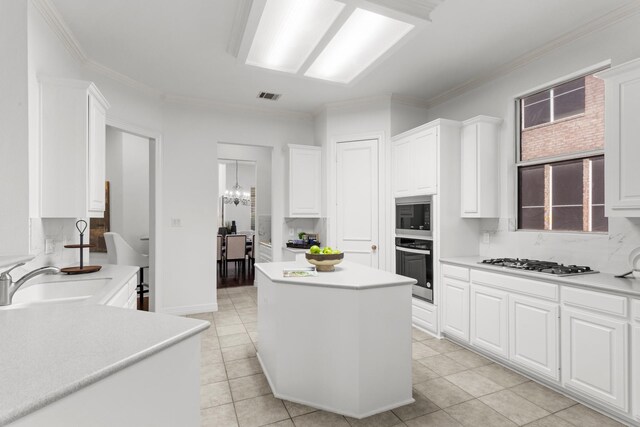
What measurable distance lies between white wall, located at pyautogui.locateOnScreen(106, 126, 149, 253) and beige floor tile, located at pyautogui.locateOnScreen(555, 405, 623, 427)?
19.6 ft

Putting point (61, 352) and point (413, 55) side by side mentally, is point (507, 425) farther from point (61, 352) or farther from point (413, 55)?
point (413, 55)

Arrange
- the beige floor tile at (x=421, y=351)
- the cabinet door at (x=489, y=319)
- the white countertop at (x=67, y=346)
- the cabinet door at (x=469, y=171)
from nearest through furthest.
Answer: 1. the white countertop at (x=67, y=346)
2. the cabinet door at (x=489, y=319)
3. the beige floor tile at (x=421, y=351)
4. the cabinet door at (x=469, y=171)

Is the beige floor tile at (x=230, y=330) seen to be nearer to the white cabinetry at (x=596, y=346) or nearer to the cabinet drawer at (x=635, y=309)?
the white cabinetry at (x=596, y=346)

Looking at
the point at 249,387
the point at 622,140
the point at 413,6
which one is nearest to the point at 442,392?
the point at 249,387

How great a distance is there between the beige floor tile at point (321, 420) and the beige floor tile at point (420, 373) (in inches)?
31.0

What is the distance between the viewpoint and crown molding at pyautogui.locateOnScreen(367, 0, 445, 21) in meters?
2.18

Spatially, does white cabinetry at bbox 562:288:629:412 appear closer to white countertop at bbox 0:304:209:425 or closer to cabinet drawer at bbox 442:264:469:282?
cabinet drawer at bbox 442:264:469:282


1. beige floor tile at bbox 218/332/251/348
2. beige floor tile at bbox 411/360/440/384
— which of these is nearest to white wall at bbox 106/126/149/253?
beige floor tile at bbox 218/332/251/348

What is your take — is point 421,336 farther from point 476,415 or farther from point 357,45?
point 357,45

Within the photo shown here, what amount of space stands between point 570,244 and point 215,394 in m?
3.18

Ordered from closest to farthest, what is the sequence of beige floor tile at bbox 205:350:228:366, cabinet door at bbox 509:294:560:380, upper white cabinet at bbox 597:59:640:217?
1. upper white cabinet at bbox 597:59:640:217
2. cabinet door at bbox 509:294:560:380
3. beige floor tile at bbox 205:350:228:366

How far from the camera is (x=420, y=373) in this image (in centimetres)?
272

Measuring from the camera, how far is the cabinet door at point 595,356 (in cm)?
206

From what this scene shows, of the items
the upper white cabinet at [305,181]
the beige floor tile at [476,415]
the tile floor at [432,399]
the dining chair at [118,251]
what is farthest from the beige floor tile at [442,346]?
the dining chair at [118,251]
